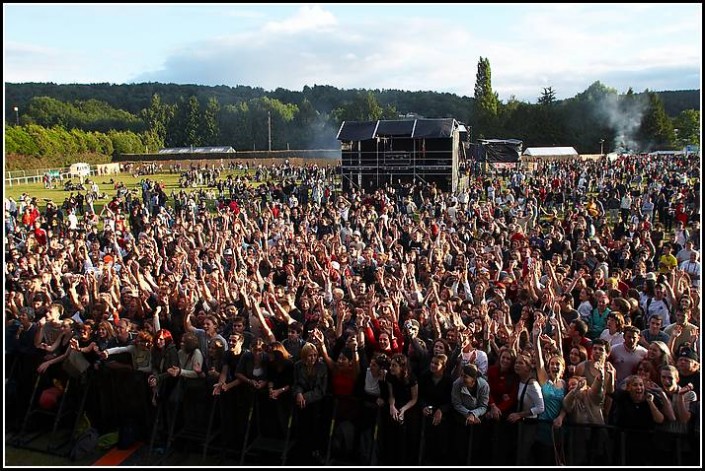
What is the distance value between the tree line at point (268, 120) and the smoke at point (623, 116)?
17cm

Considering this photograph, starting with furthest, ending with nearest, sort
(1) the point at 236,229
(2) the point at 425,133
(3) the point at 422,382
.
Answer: (2) the point at 425,133
(1) the point at 236,229
(3) the point at 422,382

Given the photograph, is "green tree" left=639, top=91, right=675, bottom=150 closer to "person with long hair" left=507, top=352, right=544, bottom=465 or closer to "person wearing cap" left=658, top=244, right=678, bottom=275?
"person wearing cap" left=658, top=244, right=678, bottom=275

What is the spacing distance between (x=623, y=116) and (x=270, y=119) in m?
52.4

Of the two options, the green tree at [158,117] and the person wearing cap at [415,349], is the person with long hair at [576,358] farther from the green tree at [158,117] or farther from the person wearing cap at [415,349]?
the green tree at [158,117]

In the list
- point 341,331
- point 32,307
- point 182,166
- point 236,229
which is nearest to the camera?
point 341,331

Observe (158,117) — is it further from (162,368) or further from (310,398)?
(310,398)

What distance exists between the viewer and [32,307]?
8.10m

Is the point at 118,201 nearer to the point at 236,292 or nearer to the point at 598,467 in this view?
the point at 236,292

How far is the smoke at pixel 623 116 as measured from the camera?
81375 millimetres

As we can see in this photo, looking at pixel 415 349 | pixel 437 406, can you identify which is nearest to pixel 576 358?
pixel 437 406

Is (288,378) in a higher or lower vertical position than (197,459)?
higher

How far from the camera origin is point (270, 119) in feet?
332

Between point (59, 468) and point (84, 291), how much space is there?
424 centimetres

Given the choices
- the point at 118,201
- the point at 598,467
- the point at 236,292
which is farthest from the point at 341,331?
the point at 118,201
